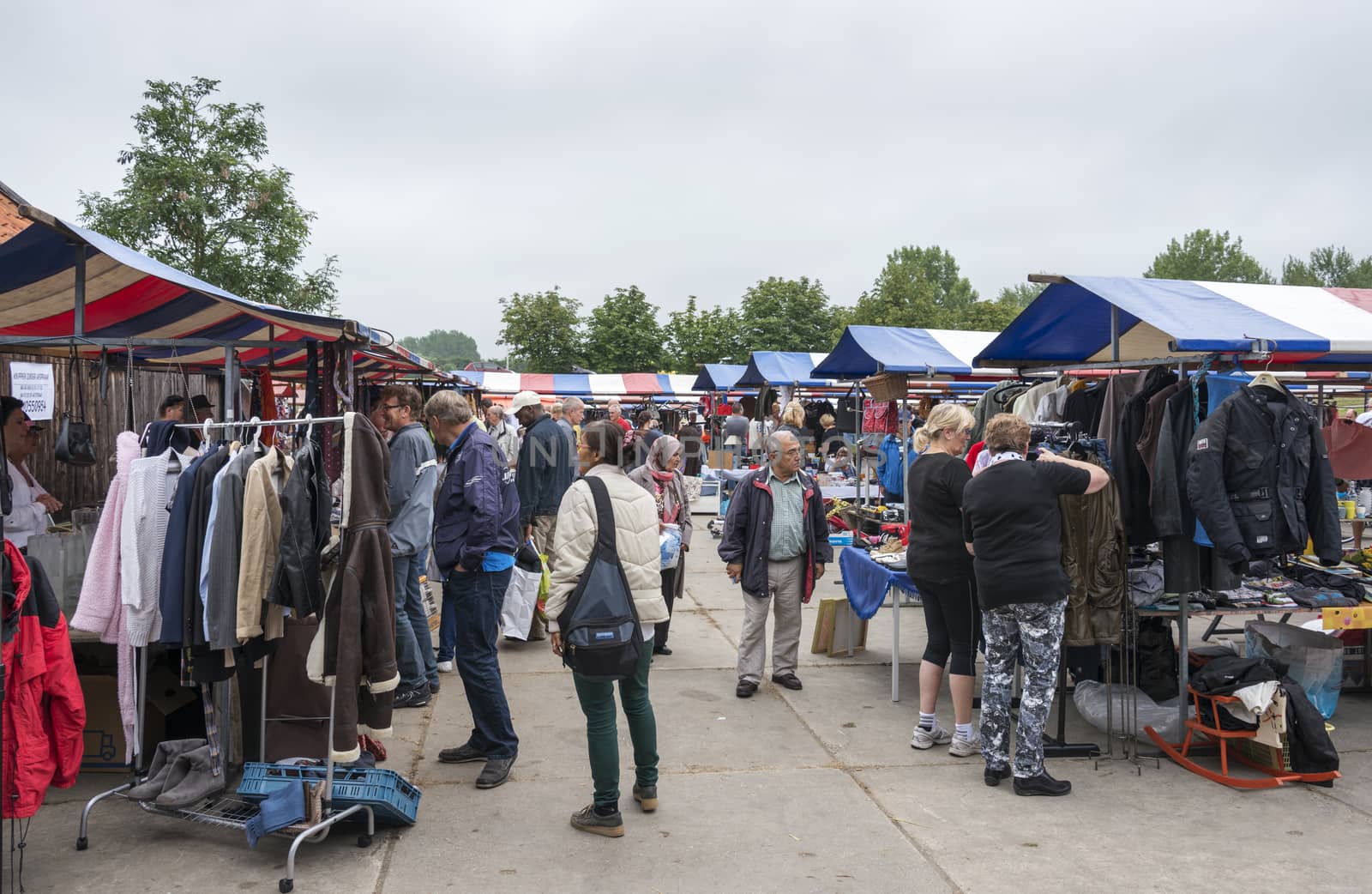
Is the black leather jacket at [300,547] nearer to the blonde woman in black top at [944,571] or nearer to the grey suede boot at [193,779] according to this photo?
the grey suede boot at [193,779]

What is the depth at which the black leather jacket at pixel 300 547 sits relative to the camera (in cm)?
374

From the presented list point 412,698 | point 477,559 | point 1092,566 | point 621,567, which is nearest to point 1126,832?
point 1092,566

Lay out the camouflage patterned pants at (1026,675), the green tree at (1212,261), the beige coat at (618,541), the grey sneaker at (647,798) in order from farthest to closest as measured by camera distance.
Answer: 1. the green tree at (1212,261)
2. the camouflage patterned pants at (1026,675)
3. the grey sneaker at (647,798)
4. the beige coat at (618,541)

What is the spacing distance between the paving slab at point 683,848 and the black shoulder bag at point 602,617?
0.77 m

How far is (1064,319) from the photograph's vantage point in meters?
6.98

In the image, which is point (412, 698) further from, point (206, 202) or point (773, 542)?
point (206, 202)

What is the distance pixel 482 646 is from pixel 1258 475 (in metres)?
4.04

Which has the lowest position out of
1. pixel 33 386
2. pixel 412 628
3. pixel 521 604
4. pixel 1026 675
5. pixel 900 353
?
pixel 521 604

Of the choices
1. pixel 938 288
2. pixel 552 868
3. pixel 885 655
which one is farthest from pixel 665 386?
pixel 938 288

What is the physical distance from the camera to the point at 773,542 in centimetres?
604

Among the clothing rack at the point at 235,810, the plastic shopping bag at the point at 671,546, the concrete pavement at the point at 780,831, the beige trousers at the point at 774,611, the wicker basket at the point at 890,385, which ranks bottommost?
the concrete pavement at the point at 780,831

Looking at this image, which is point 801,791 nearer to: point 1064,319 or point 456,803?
point 456,803

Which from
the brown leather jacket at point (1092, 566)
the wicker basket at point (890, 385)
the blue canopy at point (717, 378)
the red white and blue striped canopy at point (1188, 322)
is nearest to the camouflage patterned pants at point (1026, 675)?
the brown leather jacket at point (1092, 566)

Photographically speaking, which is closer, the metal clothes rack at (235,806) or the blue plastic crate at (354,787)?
the metal clothes rack at (235,806)
